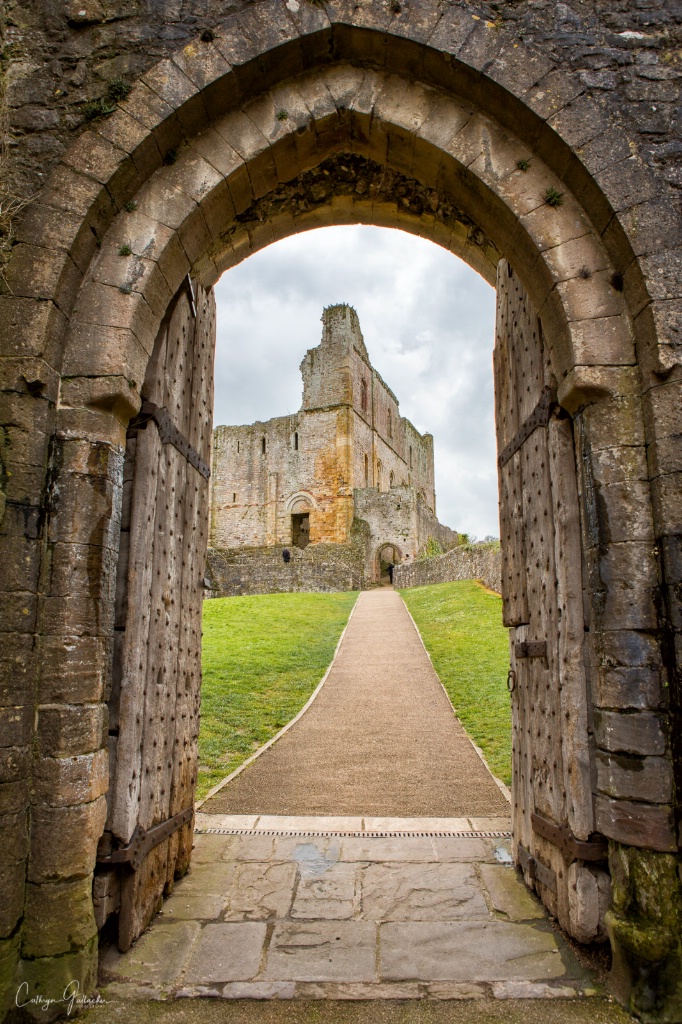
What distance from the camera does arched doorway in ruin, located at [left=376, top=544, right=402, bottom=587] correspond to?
33.1 m

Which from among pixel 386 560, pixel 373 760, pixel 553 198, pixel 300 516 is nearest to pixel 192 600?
pixel 553 198

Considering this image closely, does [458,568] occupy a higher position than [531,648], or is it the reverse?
[458,568]

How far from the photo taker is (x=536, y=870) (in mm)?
3980

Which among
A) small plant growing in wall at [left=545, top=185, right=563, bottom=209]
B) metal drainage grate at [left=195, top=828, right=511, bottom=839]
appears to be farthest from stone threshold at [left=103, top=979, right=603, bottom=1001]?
small plant growing in wall at [left=545, top=185, right=563, bottom=209]

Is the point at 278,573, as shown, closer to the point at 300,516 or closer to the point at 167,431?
the point at 300,516

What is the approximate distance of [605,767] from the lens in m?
3.18

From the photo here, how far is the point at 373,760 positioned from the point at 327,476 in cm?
→ 2944

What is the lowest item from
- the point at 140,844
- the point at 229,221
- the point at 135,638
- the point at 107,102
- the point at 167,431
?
the point at 140,844

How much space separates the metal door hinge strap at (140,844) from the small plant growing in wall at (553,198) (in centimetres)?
429

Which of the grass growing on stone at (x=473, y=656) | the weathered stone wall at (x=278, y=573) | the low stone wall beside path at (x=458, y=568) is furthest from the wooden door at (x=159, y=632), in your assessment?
the weathered stone wall at (x=278, y=573)

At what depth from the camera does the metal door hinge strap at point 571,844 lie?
3303 mm

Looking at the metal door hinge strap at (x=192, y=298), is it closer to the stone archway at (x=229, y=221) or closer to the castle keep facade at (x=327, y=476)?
the stone archway at (x=229, y=221)

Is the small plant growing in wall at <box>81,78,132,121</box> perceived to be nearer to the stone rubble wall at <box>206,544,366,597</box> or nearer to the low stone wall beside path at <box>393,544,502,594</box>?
the low stone wall beside path at <box>393,544,502,594</box>

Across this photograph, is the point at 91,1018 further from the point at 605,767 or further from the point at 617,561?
the point at 617,561
